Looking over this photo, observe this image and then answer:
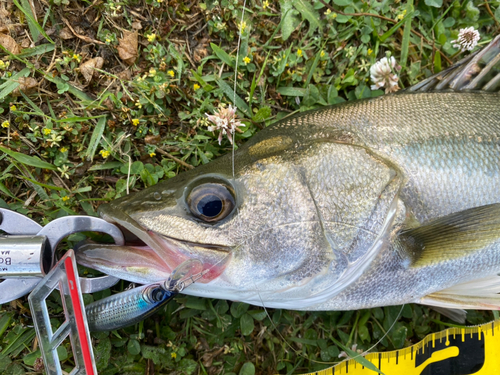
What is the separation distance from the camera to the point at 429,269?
1778mm

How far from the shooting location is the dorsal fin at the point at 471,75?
2.05 meters

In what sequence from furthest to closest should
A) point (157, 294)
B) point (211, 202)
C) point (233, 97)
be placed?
point (233, 97), point (157, 294), point (211, 202)

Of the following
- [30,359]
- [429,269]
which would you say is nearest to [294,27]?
[429,269]

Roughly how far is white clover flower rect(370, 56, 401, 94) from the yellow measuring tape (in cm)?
170

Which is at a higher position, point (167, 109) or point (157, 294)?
point (167, 109)

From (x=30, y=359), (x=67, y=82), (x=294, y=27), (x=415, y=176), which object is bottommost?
(x=30, y=359)

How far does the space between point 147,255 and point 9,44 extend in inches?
65.2

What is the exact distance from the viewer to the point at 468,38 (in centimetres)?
238

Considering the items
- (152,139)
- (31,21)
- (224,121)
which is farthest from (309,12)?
(31,21)

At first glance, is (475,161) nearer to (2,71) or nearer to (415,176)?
(415,176)

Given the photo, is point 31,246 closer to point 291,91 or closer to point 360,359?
point 291,91

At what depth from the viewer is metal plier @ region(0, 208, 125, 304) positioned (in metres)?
1.55

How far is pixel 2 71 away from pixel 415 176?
8.13ft

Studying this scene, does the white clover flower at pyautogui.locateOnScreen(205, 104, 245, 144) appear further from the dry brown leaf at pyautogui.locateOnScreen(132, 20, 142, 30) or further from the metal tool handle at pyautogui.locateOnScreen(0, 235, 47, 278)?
the metal tool handle at pyautogui.locateOnScreen(0, 235, 47, 278)
